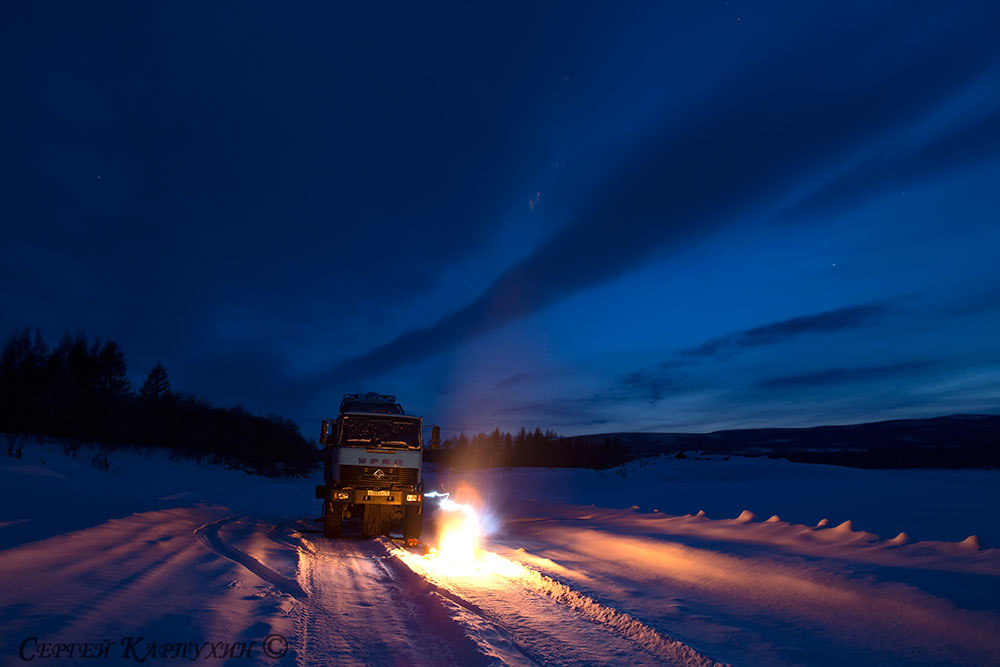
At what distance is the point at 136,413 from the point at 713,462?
2358 inches

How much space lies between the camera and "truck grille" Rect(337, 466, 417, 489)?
49.6ft

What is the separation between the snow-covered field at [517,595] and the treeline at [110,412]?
112 feet

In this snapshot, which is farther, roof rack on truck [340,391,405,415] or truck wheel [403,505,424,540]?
roof rack on truck [340,391,405,415]

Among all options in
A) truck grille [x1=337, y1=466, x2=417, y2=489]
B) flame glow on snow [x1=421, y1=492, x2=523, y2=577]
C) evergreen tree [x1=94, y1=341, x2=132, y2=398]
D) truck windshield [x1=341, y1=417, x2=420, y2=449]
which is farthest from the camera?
evergreen tree [x1=94, y1=341, x2=132, y2=398]

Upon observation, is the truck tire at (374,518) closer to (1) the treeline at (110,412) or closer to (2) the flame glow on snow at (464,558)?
(2) the flame glow on snow at (464,558)

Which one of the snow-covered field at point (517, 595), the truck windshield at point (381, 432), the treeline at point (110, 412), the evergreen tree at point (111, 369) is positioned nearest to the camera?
the snow-covered field at point (517, 595)

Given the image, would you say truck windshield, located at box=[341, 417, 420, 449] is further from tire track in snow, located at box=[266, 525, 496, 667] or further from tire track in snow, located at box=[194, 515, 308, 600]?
tire track in snow, located at box=[266, 525, 496, 667]

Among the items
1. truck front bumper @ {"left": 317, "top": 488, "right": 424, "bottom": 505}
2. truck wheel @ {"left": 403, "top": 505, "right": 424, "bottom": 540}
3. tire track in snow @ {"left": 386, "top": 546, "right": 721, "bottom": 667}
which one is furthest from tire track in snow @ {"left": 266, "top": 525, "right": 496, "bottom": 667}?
truck wheel @ {"left": 403, "top": 505, "right": 424, "bottom": 540}

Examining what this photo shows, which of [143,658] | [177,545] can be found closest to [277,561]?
[177,545]

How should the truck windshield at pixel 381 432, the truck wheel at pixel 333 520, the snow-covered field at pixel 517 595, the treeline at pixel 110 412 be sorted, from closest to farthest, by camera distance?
the snow-covered field at pixel 517 595
the truck wheel at pixel 333 520
the truck windshield at pixel 381 432
the treeline at pixel 110 412

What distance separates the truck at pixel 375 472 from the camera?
14.9 meters

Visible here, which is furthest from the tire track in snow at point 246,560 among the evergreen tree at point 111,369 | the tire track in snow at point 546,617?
the evergreen tree at point 111,369

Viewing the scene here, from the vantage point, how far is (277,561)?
10.1m

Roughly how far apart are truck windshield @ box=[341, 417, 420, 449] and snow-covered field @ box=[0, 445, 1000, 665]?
268cm
